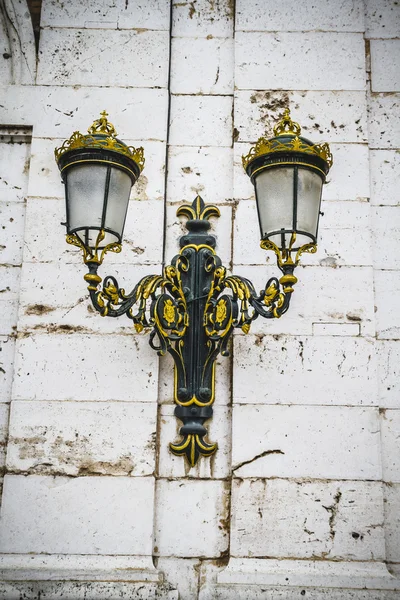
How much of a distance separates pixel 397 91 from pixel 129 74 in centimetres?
139

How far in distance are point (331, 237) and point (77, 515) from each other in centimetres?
174

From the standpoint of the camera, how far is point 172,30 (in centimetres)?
393

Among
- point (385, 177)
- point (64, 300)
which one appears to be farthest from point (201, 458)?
point (385, 177)

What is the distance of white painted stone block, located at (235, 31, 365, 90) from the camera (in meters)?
3.80

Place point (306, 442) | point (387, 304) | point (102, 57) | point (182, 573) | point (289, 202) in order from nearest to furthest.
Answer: point (289, 202), point (182, 573), point (306, 442), point (387, 304), point (102, 57)


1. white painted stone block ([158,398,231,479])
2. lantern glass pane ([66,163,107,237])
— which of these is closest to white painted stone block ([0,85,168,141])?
lantern glass pane ([66,163,107,237])

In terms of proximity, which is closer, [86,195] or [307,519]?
[86,195]

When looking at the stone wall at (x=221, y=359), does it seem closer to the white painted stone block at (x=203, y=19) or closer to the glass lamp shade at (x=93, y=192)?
the white painted stone block at (x=203, y=19)

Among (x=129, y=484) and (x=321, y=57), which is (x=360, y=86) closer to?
(x=321, y=57)

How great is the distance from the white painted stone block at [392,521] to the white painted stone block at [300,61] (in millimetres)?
2006

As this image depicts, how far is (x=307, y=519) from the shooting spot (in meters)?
3.21

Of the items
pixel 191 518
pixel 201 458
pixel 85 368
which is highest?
pixel 85 368

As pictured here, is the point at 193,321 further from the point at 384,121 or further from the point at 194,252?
the point at 384,121

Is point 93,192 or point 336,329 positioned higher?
point 93,192
